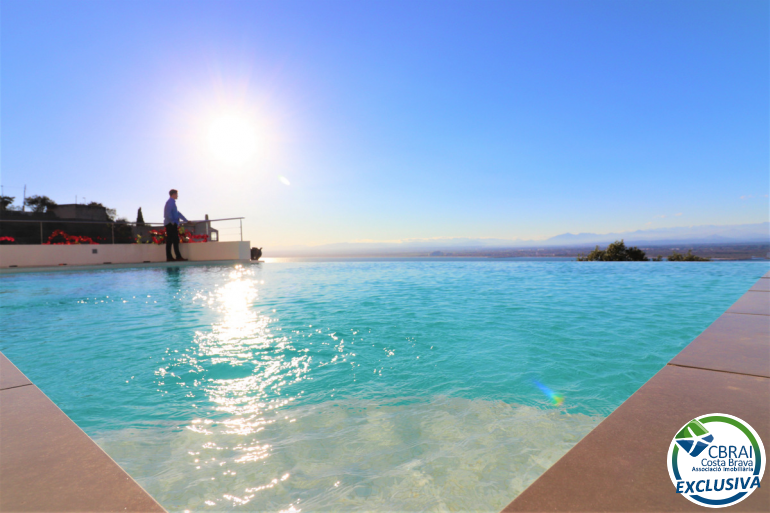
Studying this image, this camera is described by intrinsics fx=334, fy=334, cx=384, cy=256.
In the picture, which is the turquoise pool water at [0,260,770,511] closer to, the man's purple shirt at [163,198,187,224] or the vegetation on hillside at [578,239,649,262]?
the man's purple shirt at [163,198,187,224]

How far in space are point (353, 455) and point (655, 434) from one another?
121 centimetres

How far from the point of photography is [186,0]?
7.90 metres

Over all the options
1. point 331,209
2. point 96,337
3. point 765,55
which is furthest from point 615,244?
point 96,337

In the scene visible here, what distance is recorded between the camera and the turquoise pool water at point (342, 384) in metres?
1.42

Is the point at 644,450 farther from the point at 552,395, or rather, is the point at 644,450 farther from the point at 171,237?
the point at 171,237

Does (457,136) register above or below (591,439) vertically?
above

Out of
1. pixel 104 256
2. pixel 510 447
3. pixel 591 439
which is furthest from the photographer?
pixel 104 256

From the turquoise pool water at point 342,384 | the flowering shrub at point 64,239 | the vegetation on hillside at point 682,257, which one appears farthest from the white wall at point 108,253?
the vegetation on hillside at point 682,257

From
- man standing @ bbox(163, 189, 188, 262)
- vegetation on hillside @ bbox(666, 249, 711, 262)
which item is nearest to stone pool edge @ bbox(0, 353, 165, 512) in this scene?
man standing @ bbox(163, 189, 188, 262)

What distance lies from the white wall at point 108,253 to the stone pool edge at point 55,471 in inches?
519

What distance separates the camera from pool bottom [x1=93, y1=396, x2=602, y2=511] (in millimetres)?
1298

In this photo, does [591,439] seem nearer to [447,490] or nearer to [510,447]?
[447,490]

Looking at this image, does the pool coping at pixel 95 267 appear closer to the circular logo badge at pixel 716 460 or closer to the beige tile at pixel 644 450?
the beige tile at pixel 644 450

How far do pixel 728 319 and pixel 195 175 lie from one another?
1390cm
